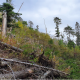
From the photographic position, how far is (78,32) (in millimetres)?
32531

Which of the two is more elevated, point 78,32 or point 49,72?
point 78,32

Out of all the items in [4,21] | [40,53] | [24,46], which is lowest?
[40,53]

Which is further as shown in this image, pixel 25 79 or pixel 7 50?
pixel 7 50

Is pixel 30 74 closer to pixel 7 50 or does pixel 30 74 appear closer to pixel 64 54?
pixel 7 50

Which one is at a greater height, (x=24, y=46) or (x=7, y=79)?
(x=24, y=46)

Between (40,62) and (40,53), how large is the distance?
538mm

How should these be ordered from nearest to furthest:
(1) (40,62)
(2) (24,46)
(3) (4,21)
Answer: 1. (1) (40,62)
2. (2) (24,46)
3. (3) (4,21)

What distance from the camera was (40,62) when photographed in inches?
172

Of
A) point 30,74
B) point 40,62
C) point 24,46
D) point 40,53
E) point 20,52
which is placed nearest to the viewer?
point 30,74

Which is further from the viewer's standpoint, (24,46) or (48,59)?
(24,46)

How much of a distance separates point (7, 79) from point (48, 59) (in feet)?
8.76

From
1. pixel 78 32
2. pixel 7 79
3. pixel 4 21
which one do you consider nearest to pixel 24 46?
pixel 7 79

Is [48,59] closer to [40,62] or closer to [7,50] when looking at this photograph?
[40,62]

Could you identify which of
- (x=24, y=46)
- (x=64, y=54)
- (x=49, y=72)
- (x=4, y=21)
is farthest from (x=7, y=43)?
(x=64, y=54)
